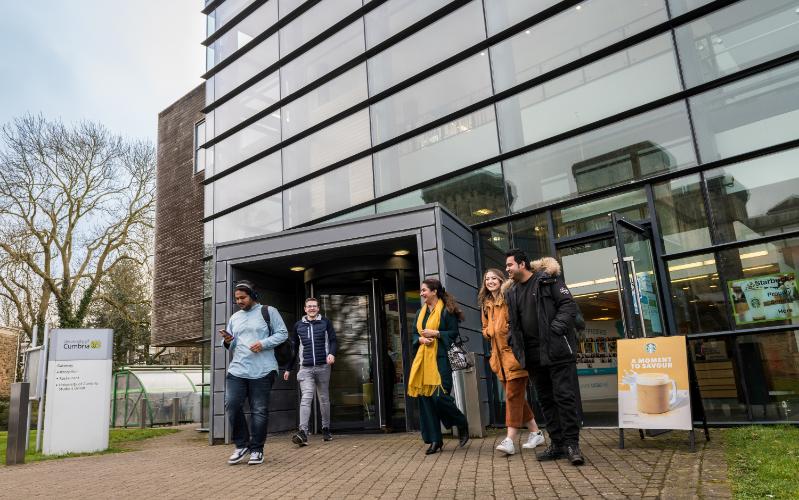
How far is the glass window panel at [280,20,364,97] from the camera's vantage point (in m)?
12.2

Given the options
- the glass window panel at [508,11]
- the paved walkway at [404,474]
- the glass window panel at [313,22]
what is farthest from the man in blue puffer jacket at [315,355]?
the glass window panel at [313,22]

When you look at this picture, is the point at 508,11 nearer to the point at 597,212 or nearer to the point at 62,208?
the point at 597,212

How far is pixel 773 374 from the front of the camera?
652cm

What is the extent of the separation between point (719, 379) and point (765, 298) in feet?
3.59

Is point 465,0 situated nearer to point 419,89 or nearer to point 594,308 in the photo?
point 419,89

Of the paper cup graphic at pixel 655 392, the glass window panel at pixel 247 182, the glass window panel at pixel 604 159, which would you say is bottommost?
the paper cup graphic at pixel 655 392

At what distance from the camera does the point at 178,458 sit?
7.36m

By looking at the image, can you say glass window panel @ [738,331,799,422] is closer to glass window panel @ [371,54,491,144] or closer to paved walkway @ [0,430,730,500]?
paved walkway @ [0,430,730,500]

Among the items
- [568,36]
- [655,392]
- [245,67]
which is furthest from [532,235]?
[245,67]

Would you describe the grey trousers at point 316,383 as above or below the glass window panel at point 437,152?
below

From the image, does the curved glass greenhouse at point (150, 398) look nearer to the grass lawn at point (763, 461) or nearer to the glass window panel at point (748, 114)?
the glass window panel at point (748, 114)

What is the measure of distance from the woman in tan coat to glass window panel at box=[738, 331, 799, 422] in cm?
271

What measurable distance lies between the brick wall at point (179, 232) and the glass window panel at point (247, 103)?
6.60ft

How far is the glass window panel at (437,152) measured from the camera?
9.71 m
